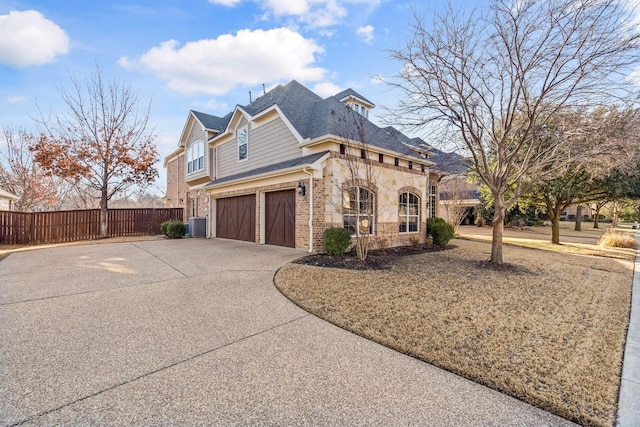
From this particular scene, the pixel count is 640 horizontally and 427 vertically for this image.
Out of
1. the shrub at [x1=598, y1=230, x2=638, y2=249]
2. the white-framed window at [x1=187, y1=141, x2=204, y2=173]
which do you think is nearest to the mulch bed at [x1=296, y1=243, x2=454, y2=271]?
the shrub at [x1=598, y1=230, x2=638, y2=249]

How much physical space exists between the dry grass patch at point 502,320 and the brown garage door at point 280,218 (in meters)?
3.26

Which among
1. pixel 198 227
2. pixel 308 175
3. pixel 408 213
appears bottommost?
pixel 198 227

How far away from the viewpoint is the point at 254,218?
40.3 feet

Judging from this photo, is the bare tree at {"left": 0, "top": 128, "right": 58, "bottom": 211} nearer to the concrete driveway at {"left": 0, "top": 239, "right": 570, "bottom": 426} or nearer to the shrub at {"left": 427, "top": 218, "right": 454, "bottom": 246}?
the concrete driveway at {"left": 0, "top": 239, "right": 570, "bottom": 426}

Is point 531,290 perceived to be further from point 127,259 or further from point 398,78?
point 127,259

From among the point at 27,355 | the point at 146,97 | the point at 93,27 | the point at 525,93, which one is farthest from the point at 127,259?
the point at 146,97

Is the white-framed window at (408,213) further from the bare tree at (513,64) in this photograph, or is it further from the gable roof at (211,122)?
the gable roof at (211,122)

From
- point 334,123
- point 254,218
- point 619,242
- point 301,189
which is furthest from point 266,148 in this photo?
point 619,242

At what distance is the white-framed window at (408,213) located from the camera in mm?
12219

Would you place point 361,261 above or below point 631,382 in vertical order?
above

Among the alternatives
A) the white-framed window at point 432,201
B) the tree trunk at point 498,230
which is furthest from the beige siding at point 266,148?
the white-framed window at point 432,201

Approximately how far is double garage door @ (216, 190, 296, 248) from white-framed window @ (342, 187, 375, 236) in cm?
189

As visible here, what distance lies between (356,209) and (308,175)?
1984mm

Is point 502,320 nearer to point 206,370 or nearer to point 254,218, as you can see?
point 206,370
